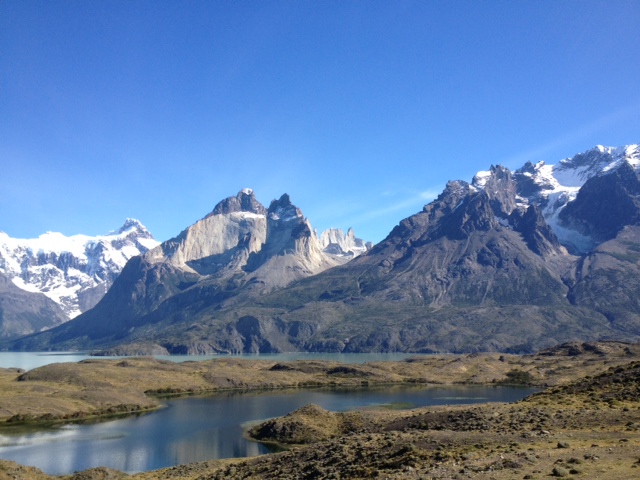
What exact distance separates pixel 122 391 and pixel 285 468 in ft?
414

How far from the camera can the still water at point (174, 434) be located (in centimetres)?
9119

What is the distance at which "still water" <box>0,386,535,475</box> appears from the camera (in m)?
91.2

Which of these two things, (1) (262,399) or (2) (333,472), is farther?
(1) (262,399)

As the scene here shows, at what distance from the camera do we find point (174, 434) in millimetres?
114625

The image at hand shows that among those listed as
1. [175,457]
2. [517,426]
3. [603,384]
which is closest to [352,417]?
[175,457]

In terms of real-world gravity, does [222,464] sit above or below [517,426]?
below

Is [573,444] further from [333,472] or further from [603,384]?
[603,384]

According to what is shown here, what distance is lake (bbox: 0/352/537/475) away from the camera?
3590 inches

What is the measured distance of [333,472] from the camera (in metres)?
49.7

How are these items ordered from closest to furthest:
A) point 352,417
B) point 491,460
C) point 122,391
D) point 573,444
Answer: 1. point 491,460
2. point 573,444
3. point 352,417
4. point 122,391

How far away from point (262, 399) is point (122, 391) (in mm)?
38977

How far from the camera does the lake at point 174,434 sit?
91.2m

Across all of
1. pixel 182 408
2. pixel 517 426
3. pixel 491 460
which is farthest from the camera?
pixel 182 408

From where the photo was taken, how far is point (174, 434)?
115 m
